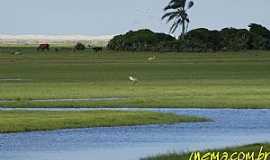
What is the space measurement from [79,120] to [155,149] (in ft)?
31.5

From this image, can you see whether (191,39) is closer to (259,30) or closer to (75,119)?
(259,30)

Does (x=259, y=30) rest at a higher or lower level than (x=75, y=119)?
lower

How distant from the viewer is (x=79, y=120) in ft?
135

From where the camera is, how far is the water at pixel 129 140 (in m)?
30.9

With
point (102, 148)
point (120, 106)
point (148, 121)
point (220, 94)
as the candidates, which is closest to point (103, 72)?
point (220, 94)

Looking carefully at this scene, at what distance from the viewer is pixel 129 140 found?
115ft

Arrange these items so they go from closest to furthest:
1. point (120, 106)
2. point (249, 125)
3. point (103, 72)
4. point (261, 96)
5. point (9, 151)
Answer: point (9, 151)
point (249, 125)
point (120, 106)
point (261, 96)
point (103, 72)

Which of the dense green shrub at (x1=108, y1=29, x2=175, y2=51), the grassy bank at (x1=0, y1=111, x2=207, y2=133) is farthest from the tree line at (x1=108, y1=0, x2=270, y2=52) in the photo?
the grassy bank at (x1=0, y1=111, x2=207, y2=133)

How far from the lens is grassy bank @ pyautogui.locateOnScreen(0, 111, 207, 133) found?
127 ft

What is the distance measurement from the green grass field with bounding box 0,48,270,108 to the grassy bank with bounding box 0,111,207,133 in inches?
255

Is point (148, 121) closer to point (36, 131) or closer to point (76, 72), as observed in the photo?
point (36, 131)

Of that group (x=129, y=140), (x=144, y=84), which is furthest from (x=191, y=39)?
(x=129, y=140)

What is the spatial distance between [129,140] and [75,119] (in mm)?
6837

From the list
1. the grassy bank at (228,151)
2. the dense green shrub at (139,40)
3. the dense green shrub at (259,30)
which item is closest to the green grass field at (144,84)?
the grassy bank at (228,151)
